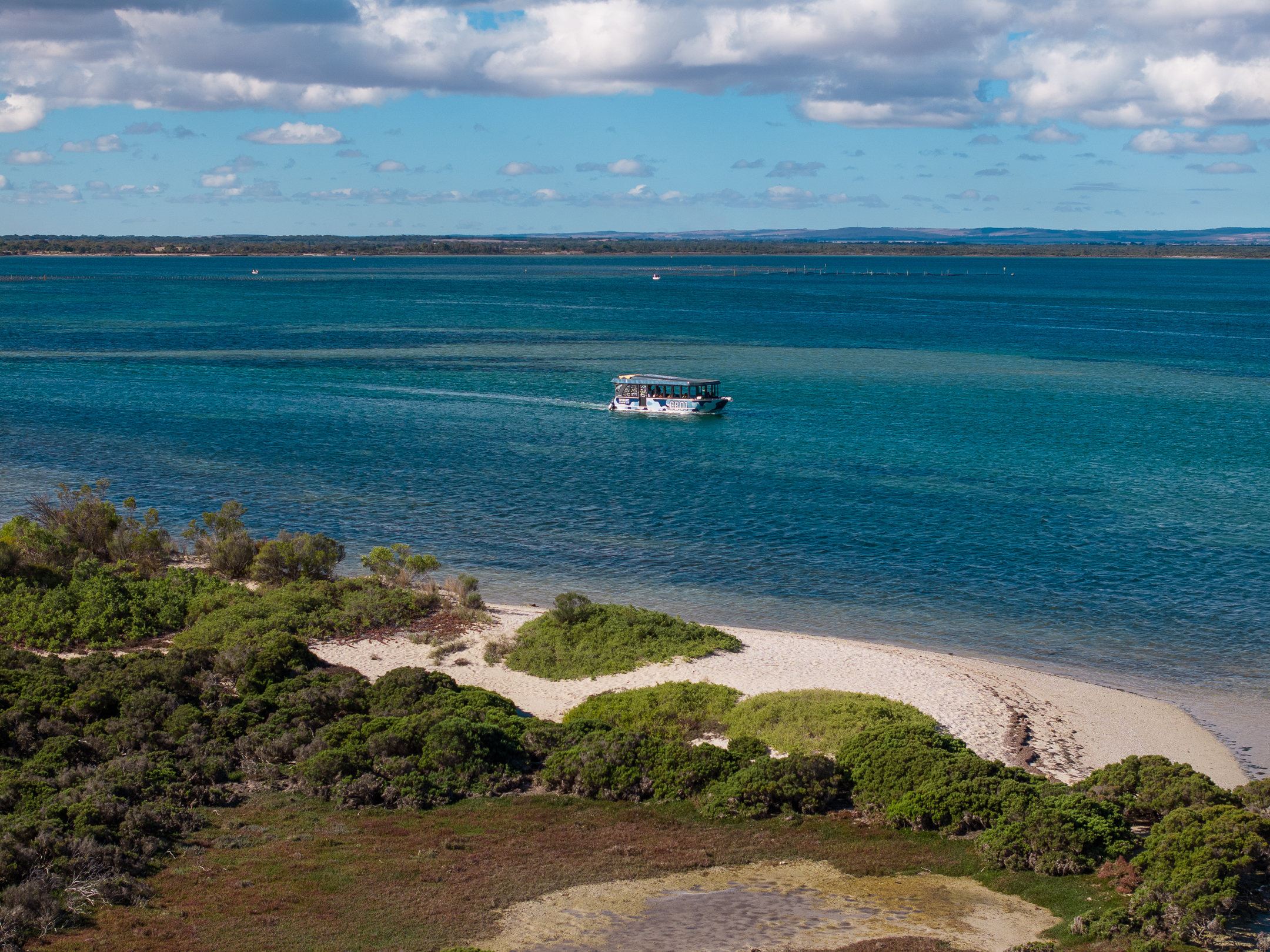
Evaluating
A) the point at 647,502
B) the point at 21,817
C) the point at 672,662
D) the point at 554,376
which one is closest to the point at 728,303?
the point at 554,376

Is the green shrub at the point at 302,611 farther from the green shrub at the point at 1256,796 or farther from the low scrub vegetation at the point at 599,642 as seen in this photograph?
the green shrub at the point at 1256,796

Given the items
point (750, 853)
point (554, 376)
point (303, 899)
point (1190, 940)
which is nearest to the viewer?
point (1190, 940)

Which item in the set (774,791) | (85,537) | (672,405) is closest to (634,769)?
(774,791)

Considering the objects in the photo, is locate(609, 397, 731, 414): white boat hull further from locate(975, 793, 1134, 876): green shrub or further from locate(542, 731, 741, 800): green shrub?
locate(975, 793, 1134, 876): green shrub

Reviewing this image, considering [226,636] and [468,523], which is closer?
[226,636]

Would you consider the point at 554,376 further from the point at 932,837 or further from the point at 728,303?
the point at 728,303
